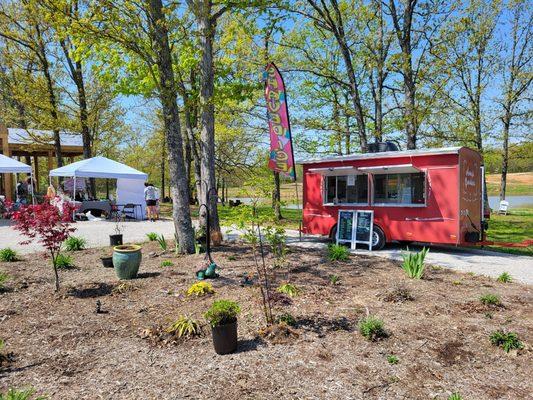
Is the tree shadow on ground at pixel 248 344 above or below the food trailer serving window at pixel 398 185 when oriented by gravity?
below

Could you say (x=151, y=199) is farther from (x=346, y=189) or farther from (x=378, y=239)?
(x=378, y=239)

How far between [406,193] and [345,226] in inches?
69.2

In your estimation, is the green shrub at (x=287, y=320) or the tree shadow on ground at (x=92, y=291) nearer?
the green shrub at (x=287, y=320)

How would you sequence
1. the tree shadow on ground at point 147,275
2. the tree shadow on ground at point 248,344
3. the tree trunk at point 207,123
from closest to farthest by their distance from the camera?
the tree shadow on ground at point 248,344 → the tree shadow on ground at point 147,275 → the tree trunk at point 207,123

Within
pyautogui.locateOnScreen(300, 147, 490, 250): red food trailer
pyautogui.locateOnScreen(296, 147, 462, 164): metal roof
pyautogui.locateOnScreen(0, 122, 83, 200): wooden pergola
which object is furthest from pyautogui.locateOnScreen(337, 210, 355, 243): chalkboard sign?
pyautogui.locateOnScreen(0, 122, 83, 200): wooden pergola

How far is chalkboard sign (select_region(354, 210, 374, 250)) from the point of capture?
32.4 ft

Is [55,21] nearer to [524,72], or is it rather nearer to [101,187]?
[524,72]

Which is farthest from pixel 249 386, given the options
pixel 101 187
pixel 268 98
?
pixel 101 187

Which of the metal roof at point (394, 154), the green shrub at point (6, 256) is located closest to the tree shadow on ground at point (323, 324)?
the metal roof at point (394, 154)

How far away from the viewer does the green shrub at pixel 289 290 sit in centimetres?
532

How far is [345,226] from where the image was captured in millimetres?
10320

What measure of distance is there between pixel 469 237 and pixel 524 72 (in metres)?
15.5

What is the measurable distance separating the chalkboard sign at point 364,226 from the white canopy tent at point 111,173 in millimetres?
10933

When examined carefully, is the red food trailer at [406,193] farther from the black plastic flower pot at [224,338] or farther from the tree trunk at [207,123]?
the black plastic flower pot at [224,338]
